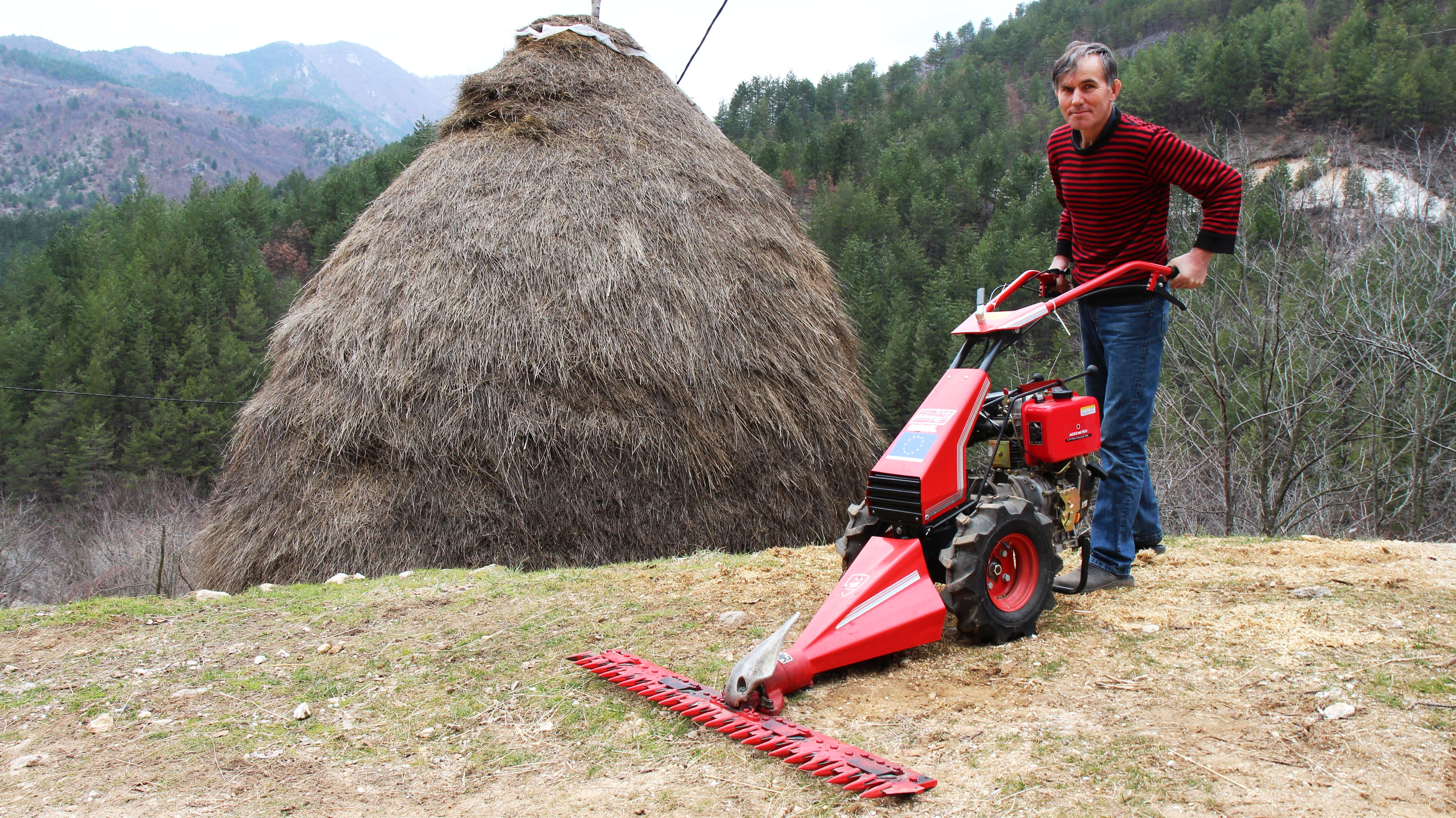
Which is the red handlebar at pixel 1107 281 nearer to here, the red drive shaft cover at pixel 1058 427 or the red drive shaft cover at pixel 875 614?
the red drive shaft cover at pixel 1058 427

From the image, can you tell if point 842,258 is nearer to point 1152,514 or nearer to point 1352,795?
point 1152,514

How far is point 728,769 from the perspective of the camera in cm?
172

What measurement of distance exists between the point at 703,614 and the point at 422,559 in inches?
115

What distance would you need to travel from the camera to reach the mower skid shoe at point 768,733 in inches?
62.2

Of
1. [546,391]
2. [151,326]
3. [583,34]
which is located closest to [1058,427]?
[546,391]

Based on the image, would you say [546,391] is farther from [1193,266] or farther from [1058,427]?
[1193,266]

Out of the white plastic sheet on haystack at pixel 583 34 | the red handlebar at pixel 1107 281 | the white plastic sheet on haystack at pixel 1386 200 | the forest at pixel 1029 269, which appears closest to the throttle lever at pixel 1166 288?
the red handlebar at pixel 1107 281

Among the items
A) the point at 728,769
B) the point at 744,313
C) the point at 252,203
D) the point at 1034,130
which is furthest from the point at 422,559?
the point at 1034,130

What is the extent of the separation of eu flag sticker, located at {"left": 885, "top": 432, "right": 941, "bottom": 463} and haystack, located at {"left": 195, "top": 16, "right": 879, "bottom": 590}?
10.4 feet

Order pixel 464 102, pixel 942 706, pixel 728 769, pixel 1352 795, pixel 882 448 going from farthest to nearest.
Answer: pixel 464 102
pixel 882 448
pixel 942 706
pixel 728 769
pixel 1352 795

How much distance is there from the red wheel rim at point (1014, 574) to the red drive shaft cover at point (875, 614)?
0.78 feet

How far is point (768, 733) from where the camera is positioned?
180 centimetres

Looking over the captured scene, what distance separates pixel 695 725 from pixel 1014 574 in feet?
3.42

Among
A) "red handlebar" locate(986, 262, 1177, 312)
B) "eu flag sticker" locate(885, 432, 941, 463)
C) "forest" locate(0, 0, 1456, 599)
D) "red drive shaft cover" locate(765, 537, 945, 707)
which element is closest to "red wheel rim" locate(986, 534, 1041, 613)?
"red drive shaft cover" locate(765, 537, 945, 707)
